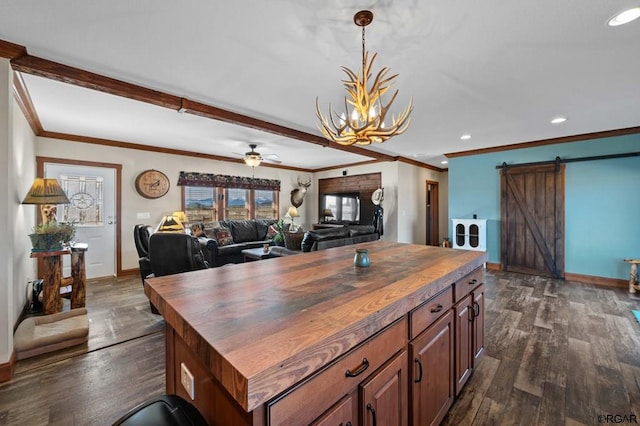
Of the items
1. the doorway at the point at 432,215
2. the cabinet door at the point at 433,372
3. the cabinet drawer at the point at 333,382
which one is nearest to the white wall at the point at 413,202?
the doorway at the point at 432,215

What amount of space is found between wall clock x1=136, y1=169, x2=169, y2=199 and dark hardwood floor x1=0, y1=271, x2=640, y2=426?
99.8 inches

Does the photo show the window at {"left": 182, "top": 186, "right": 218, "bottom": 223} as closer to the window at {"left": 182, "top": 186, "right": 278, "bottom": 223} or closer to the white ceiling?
the window at {"left": 182, "top": 186, "right": 278, "bottom": 223}

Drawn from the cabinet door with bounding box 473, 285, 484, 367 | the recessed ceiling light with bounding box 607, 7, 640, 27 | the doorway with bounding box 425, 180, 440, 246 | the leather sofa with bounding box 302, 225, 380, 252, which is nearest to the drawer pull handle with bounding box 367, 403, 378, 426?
the cabinet door with bounding box 473, 285, 484, 367

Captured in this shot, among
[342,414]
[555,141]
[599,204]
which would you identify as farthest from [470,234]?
[342,414]

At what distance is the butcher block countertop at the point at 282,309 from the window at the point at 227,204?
4937 millimetres

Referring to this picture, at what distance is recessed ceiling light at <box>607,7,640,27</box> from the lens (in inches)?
66.3

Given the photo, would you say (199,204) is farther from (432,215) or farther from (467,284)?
(432,215)

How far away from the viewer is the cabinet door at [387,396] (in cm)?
93

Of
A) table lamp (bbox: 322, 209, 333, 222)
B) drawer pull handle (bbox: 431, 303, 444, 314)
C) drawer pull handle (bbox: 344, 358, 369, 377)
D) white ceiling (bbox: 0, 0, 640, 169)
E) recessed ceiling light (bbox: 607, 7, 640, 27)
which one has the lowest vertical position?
drawer pull handle (bbox: 344, 358, 369, 377)

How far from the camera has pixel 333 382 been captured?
2.63ft

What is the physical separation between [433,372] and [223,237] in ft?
16.1

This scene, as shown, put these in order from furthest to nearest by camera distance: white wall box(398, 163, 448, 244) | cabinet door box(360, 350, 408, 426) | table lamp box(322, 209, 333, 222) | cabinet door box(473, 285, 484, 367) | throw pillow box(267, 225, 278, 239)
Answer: table lamp box(322, 209, 333, 222) < white wall box(398, 163, 448, 244) < throw pillow box(267, 225, 278, 239) < cabinet door box(473, 285, 484, 367) < cabinet door box(360, 350, 408, 426)

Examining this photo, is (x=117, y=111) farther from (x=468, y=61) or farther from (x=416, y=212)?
(x=416, y=212)

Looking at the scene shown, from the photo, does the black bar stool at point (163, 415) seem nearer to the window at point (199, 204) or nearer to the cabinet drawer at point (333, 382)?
the cabinet drawer at point (333, 382)
